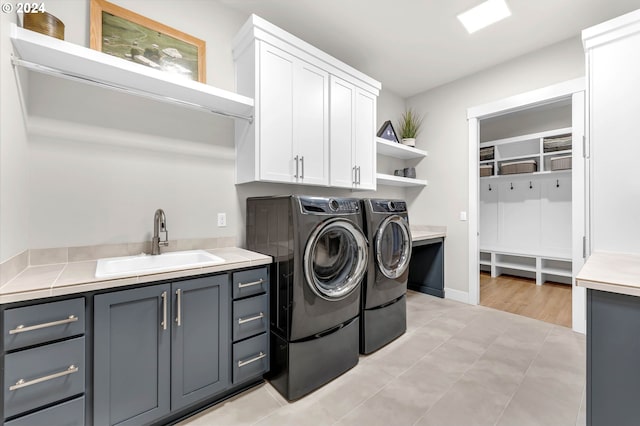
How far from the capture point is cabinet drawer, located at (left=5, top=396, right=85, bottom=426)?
1.09 m

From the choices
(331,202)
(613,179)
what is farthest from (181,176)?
(613,179)

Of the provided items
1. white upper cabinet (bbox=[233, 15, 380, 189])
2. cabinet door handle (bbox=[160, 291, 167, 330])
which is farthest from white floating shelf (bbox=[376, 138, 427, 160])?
cabinet door handle (bbox=[160, 291, 167, 330])

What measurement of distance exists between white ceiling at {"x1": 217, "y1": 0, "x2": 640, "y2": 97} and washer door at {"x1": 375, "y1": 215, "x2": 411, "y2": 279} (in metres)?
1.78

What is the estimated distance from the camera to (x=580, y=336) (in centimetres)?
256

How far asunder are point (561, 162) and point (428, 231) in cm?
221

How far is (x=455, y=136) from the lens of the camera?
3.57 metres

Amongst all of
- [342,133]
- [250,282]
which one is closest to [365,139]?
[342,133]

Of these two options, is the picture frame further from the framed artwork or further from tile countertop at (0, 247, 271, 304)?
the framed artwork

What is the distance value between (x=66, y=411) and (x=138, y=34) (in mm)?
2190

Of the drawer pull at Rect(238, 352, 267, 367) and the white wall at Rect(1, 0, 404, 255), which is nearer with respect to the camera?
the white wall at Rect(1, 0, 404, 255)

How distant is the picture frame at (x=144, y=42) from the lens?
1.74m

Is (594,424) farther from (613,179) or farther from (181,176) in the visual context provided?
(181,176)

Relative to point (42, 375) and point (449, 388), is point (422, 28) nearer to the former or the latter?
point (449, 388)

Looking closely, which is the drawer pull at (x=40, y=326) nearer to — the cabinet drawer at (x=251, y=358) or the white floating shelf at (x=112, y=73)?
the cabinet drawer at (x=251, y=358)
